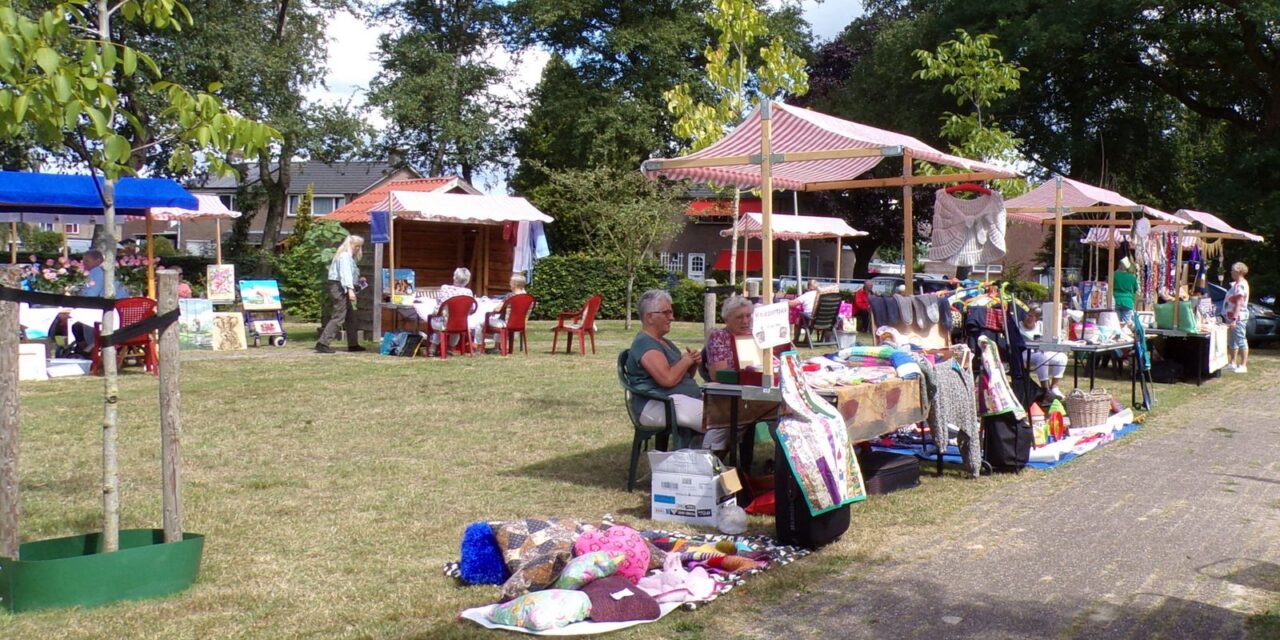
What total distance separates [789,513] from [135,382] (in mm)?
8558

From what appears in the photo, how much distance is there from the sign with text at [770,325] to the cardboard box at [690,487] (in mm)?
668

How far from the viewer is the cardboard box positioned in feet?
18.6

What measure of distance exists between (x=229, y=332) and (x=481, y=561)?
12.4m

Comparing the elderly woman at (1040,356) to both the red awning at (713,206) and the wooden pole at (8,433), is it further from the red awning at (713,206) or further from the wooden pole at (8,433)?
the red awning at (713,206)

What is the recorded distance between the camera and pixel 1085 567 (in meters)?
4.98

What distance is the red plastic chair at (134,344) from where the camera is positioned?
11.4 metres

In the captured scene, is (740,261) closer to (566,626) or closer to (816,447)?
(816,447)

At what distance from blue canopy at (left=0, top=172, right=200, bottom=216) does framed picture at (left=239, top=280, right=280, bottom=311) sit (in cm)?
222

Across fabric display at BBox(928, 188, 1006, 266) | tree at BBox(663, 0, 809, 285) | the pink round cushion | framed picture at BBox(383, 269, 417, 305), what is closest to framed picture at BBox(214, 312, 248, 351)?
framed picture at BBox(383, 269, 417, 305)

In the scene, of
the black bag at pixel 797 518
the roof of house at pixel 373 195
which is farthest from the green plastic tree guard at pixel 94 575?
the roof of house at pixel 373 195

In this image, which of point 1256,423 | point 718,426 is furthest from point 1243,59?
point 718,426

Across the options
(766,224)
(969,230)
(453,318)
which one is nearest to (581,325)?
(453,318)

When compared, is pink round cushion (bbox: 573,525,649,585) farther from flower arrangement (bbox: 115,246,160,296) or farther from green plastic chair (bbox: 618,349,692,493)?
flower arrangement (bbox: 115,246,160,296)

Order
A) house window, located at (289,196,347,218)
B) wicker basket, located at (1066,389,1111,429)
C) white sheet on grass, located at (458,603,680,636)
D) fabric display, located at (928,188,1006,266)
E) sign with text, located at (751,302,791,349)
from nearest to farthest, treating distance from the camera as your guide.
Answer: white sheet on grass, located at (458,603,680,636)
sign with text, located at (751,302,791,349)
wicker basket, located at (1066,389,1111,429)
fabric display, located at (928,188,1006,266)
house window, located at (289,196,347,218)
